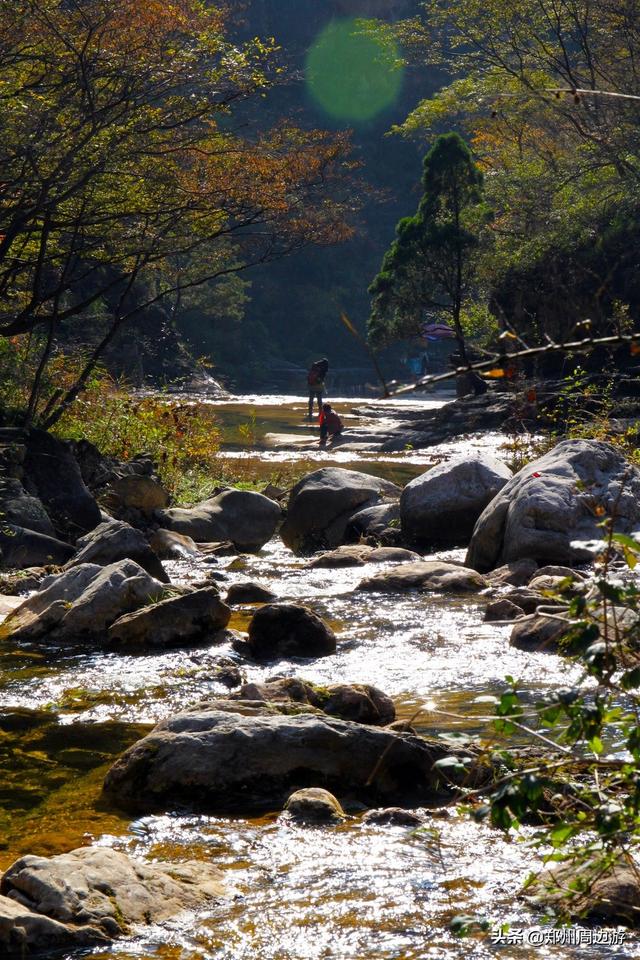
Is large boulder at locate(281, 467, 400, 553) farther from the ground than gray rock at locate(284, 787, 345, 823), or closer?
farther from the ground

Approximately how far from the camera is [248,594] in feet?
32.3

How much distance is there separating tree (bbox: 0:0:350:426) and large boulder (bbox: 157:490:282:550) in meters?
1.92

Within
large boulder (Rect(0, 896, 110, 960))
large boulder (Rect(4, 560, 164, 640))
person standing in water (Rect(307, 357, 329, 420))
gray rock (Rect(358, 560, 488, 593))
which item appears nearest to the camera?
large boulder (Rect(0, 896, 110, 960))

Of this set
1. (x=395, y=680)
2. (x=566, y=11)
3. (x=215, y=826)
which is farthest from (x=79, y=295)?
(x=215, y=826)

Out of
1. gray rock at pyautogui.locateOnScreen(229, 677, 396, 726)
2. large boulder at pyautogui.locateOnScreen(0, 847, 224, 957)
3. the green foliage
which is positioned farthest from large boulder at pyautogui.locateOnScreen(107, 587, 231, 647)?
the green foliage

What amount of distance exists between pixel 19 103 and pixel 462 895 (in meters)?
8.50

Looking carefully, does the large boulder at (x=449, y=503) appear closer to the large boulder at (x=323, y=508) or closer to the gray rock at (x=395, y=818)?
the large boulder at (x=323, y=508)

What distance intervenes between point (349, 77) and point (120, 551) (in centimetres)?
5620

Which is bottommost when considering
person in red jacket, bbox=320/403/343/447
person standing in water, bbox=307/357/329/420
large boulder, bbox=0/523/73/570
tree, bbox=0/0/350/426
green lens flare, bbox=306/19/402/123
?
large boulder, bbox=0/523/73/570

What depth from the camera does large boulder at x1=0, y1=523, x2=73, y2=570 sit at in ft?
35.1

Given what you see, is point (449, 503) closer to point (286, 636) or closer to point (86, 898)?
point (286, 636)

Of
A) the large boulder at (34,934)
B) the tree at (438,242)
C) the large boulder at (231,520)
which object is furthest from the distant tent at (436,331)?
the large boulder at (34,934)

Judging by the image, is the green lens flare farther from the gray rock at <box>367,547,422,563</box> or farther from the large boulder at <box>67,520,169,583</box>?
the large boulder at <box>67,520,169,583</box>

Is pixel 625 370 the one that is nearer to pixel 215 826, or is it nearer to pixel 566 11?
pixel 566 11
